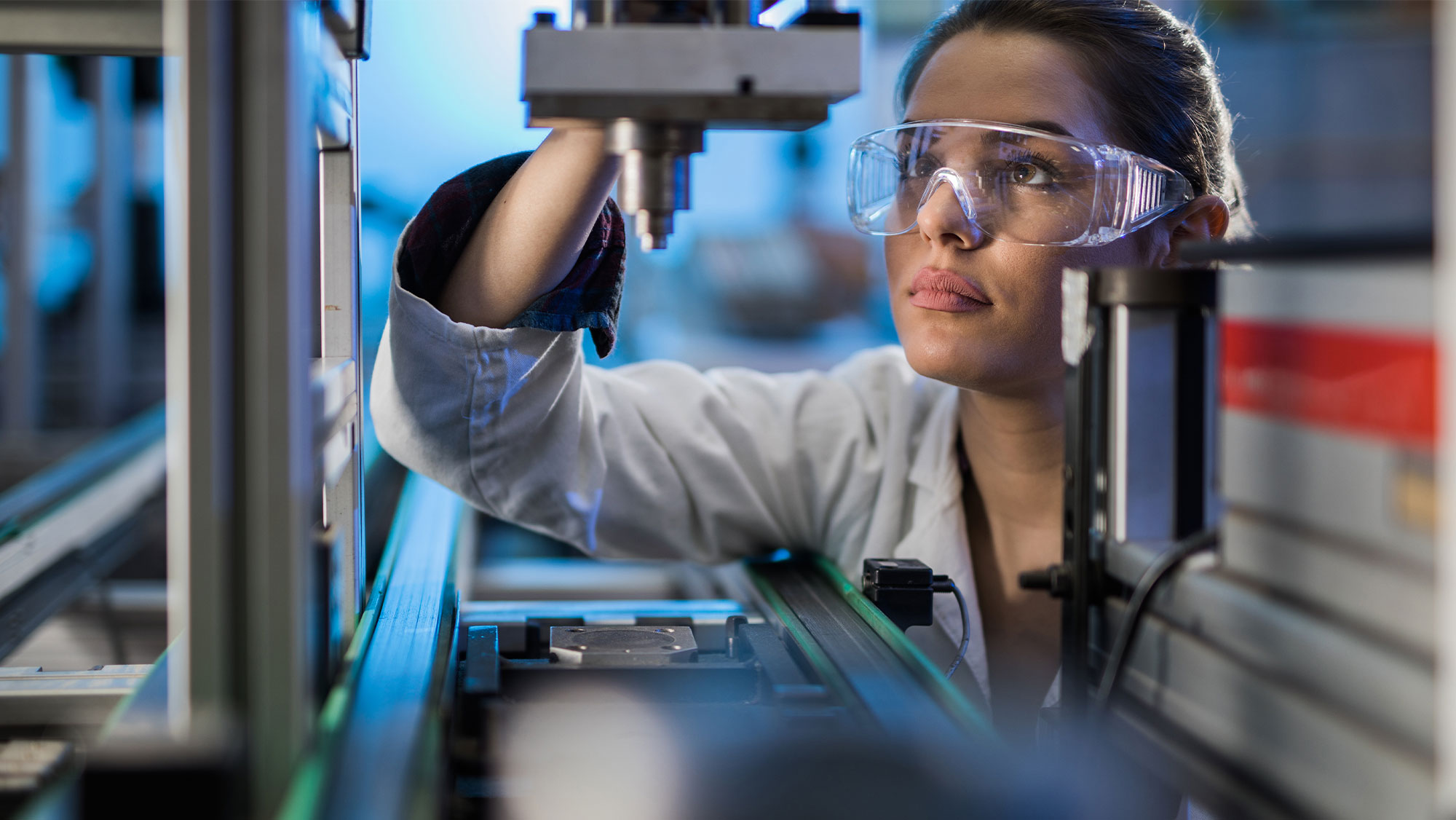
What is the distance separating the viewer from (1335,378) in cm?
51

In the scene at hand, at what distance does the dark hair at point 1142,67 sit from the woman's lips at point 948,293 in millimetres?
245

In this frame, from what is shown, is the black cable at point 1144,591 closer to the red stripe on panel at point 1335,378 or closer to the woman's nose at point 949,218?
the red stripe on panel at point 1335,378

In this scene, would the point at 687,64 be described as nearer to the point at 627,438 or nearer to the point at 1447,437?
the point at 1447,437

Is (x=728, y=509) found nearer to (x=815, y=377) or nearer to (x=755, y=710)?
(x=815, y=377)

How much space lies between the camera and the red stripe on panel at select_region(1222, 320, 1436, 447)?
0.46 metres

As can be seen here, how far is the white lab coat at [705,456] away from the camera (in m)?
1.11

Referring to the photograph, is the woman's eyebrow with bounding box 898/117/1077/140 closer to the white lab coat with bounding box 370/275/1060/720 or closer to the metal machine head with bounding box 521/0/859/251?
the white lab coat with bounding box 370/275/1060/720

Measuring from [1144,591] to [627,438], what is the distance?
30.5 inches

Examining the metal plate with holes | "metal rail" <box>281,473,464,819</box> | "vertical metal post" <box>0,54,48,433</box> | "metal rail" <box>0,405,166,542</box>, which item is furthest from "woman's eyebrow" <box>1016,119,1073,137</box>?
"vertical metal post" <box>0,54,48,433</box>

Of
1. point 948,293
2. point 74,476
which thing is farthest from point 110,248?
point 948,293

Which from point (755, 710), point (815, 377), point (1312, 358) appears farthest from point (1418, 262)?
point (815, 377)

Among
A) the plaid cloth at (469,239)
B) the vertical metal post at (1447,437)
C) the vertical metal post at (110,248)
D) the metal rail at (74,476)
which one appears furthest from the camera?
the vertical metal post at (110,248)

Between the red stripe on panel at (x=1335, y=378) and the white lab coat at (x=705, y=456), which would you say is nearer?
the red stripe on panel at (x=1335, y=378)

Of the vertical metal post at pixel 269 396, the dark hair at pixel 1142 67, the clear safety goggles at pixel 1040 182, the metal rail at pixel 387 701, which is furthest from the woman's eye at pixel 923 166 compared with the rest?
the vertical metal post at pixel 269 396
